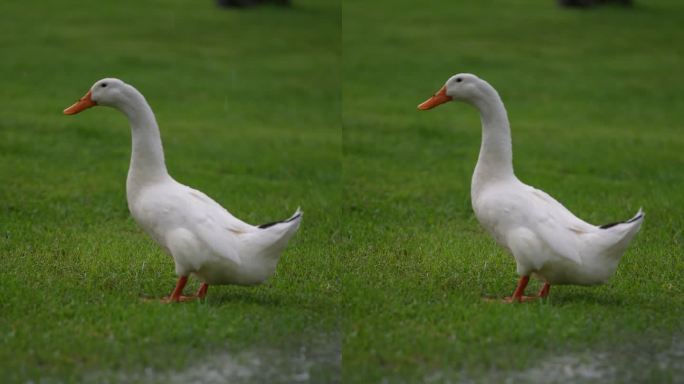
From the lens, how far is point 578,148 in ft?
41.9

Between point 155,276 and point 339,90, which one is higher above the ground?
point 155,276

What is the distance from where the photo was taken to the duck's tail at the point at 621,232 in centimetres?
598

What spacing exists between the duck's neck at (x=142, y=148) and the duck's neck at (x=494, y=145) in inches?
80.0

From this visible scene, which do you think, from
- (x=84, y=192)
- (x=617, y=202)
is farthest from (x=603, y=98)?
(x=84, y=192)

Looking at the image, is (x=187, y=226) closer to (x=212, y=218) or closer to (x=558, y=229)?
(x=212, y=218)

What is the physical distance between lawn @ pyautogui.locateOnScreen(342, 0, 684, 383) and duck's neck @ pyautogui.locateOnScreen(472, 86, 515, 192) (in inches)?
29.3

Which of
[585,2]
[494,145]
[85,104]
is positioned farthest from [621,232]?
[585,2]

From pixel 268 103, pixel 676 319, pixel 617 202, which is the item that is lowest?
pixel 268 103

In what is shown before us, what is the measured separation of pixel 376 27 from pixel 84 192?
13104 mm

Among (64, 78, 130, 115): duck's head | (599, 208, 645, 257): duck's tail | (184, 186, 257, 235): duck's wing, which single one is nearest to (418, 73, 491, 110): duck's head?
(599, 208, 645, 257): duck's tail

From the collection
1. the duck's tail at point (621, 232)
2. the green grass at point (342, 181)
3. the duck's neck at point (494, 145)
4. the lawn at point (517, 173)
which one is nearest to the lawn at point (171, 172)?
the green grass at point (342, 181)

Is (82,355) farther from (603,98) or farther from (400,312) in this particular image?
(603,98)

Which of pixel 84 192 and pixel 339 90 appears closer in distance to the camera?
pixel 84 192

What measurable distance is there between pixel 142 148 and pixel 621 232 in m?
2.95
